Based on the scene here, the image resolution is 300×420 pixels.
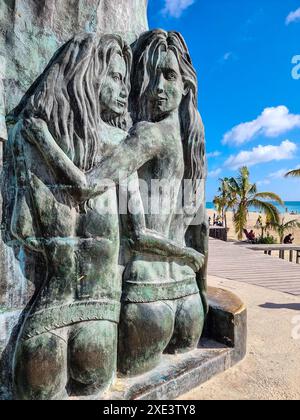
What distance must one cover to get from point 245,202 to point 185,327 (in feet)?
49.3

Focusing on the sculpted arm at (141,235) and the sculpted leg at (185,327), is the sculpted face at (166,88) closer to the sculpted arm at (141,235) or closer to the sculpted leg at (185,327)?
the sculpted arm at (141,235)

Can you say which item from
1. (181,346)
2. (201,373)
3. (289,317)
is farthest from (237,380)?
(289,317)

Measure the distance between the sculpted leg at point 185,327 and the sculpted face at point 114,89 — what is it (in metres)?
1.42

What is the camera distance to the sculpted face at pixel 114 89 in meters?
2.08

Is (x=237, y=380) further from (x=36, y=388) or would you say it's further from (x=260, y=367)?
(x=36, y=388)

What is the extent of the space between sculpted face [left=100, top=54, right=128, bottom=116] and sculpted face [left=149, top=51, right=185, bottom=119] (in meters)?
0.23

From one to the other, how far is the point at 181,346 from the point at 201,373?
0.22m

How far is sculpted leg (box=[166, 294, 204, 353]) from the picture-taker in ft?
7.50

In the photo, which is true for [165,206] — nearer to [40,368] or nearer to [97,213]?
[97,213]

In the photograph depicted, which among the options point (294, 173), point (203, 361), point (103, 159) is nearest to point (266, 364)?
point (203, 361)

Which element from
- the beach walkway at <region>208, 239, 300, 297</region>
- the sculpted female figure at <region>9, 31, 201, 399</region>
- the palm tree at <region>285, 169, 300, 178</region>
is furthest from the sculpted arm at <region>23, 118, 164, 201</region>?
the palm tree at <region>285, 169, 300, 178</region>

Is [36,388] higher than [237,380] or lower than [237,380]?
higher

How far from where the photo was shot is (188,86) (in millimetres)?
2436

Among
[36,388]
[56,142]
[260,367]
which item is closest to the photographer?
[36,388]
